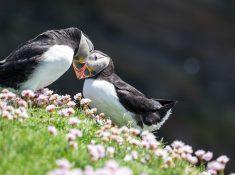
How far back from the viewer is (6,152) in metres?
7.58

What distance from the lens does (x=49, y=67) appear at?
10516mm

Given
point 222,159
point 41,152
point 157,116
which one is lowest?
point 157,116

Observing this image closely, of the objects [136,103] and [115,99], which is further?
[136,103]

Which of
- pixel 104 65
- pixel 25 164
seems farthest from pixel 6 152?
pixel 104 65

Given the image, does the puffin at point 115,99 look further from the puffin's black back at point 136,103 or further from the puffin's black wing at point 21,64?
the puffin's black wing at point 21,64

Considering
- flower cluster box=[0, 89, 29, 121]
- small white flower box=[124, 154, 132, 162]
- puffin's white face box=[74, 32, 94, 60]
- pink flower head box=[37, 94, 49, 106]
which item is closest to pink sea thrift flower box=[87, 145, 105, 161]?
small white flower box=[124, 154, 132, 162]

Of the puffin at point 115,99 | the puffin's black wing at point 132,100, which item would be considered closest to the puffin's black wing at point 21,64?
the puffin at point 115,99

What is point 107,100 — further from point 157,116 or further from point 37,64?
Answer: point 37,64

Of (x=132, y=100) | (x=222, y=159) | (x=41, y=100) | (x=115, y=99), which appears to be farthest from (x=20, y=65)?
(x=222, y=159)

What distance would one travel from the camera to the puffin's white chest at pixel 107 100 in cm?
1090

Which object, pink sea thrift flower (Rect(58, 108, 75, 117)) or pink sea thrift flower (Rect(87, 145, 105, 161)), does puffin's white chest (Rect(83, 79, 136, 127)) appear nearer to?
pink sea thrift flower (Rect(58, 108, 75, 117))

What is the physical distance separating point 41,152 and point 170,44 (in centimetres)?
2376

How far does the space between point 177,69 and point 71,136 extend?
22701 mm

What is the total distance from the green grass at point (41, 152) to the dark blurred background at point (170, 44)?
18.6 metres
